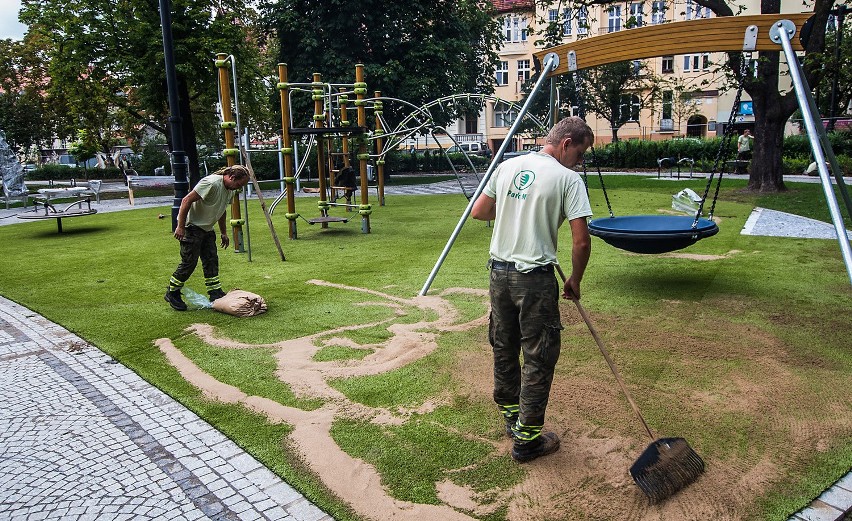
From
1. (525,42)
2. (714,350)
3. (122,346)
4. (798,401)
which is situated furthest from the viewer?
(525,42)

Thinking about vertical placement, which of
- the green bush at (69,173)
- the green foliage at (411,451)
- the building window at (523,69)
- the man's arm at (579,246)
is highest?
the building window at (523,69)

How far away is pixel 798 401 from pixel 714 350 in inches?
42.1

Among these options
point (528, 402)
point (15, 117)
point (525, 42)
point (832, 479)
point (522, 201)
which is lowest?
point (832, 479)

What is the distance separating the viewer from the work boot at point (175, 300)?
7023 millimetres

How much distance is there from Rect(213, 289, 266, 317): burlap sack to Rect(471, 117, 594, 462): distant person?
3.81m

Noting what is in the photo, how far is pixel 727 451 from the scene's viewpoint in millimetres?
3590

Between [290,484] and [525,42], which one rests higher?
[525,42]

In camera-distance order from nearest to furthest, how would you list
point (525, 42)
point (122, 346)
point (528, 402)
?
point (528, 402) → point (122, 346) → point (525, 42)

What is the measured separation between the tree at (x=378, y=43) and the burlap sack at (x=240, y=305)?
17.1 meters

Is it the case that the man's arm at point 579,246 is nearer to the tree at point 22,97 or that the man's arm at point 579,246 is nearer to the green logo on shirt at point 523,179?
the green logo on shirt at point 523,179

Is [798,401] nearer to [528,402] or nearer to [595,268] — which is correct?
[528,402]

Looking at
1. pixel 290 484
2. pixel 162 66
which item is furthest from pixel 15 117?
pixel 290 484

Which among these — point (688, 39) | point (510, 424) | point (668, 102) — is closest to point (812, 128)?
point (688, 39)

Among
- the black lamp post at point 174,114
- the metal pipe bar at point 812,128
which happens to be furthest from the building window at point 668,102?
the metal pipe bar at point 812,128
